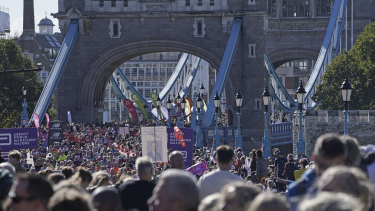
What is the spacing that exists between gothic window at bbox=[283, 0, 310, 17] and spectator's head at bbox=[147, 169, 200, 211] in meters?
83.3

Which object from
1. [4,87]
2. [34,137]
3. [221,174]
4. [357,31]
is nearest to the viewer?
[221,174]

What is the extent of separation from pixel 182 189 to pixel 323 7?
3284 inches

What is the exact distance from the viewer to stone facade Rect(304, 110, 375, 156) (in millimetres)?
41281

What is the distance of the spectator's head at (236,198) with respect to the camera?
7344 millimetres

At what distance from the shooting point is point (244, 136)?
62281 mm

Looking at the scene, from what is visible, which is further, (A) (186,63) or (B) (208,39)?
(A) (186,63)

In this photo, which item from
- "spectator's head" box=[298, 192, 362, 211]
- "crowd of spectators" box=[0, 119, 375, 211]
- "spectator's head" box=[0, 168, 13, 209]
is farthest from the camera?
"spectator's head" box=[0, 168, 13, 209]

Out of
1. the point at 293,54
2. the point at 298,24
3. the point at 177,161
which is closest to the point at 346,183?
the point at 177,161

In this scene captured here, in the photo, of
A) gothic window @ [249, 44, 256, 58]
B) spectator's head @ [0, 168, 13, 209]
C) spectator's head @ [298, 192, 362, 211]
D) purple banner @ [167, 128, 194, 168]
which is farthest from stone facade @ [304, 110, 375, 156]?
spectator's head @ [298, 192, 362, 211]

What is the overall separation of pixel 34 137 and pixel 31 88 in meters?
43.2

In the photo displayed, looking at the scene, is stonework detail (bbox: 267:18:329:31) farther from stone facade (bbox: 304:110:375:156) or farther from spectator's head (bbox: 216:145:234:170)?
spectator's head (bbox: 216:145:234:170)

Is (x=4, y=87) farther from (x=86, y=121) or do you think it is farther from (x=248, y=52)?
(x=248, y=52)

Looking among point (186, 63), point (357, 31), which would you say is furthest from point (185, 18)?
point (186, 63)

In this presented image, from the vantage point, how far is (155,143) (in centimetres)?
2112
